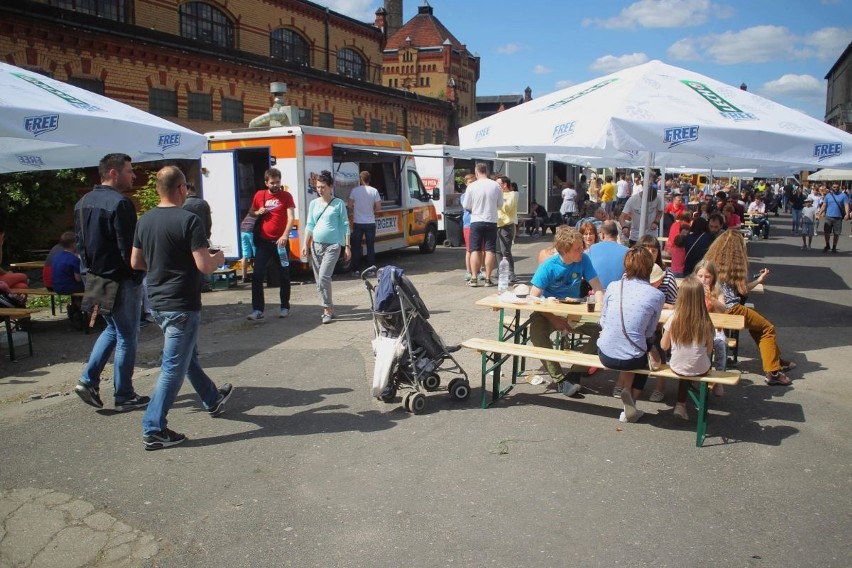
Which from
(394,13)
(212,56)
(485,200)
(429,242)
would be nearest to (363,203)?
(485,200)

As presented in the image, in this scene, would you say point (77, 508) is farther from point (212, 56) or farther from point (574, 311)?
point (212, 56)

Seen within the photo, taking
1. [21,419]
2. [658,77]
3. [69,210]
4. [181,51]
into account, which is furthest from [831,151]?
[181,51]

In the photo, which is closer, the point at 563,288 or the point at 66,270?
the point at 563,288

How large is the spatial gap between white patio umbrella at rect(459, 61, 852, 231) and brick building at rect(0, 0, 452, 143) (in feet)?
42.8

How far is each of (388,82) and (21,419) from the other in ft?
154

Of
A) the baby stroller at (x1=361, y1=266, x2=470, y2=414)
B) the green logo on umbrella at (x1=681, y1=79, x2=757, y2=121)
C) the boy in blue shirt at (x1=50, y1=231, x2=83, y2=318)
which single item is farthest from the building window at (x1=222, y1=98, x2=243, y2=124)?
the baby stroller at (x1=361, y1=266, x2=470, y2=414)

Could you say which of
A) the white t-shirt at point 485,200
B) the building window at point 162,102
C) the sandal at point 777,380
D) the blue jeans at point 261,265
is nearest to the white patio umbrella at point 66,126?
the blue jeans at point 261,265

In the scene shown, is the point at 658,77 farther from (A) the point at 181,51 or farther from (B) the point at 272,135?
(A) the point at 181,51

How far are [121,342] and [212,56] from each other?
17.4 m

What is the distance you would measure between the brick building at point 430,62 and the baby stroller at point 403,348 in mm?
41359

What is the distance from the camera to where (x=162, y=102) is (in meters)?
19.3

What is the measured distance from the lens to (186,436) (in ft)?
16.5

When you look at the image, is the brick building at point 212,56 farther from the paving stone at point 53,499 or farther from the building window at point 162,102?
the paving stone at point 53,499

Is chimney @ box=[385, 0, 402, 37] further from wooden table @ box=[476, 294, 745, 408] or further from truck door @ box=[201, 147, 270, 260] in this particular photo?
wooden table @ box=[476, 294, 745, 408]
